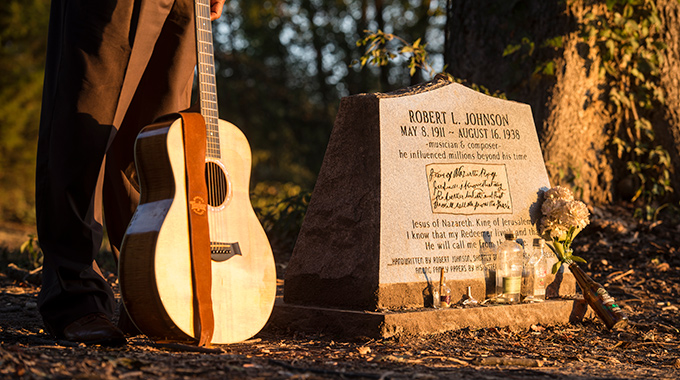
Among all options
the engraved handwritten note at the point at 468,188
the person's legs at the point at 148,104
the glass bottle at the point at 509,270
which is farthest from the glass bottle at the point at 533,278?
the person's legs at the point at 148,104

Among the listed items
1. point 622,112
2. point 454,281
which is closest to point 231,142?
point 454,281

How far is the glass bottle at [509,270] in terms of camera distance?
384 cm

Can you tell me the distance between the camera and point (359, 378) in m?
2.33

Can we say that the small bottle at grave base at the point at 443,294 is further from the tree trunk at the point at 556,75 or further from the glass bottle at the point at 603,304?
the tree trunk at the point at 556,75

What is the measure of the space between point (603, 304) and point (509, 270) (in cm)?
55

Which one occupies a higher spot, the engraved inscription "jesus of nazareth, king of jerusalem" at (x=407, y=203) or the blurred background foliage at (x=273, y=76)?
the blurred background foliage at (x=273, y=76)

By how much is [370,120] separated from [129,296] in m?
1.56

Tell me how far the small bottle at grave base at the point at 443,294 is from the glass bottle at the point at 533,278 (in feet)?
1.77

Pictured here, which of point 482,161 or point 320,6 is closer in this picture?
point 482,161

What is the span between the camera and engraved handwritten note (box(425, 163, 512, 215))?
12.5 ft

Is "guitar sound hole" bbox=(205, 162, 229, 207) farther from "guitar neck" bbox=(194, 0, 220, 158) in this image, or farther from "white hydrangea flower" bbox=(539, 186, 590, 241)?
"white hydrangea flower" bbox=(539, 186, 590, 241)

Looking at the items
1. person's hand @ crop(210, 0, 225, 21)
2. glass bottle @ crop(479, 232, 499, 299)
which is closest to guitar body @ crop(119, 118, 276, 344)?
person's hand @ crop(210, 0, 225, 21)

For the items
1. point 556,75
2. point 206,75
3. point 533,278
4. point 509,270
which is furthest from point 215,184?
point 556,75

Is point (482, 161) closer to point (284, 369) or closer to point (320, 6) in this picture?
point (284, 369)
